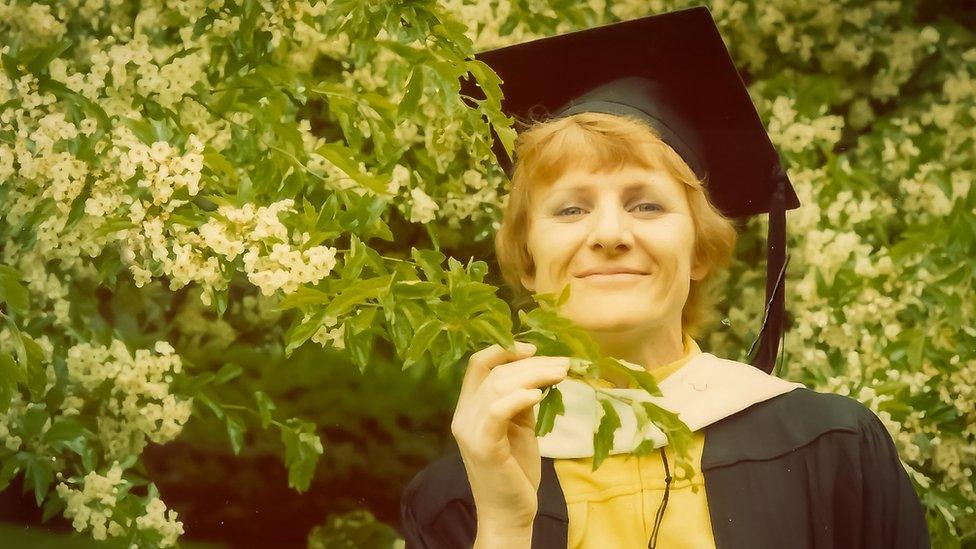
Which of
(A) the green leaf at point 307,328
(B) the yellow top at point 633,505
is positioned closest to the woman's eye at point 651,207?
(B) the yellow top at point 633,505

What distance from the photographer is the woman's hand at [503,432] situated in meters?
1.40

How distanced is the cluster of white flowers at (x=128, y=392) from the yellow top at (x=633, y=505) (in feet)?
2.24

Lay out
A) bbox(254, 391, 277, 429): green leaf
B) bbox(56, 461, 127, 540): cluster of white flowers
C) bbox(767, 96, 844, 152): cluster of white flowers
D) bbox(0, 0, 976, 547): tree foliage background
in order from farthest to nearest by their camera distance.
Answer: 1. bbox(767, 96, 844, 152): cluster of white flowers
2. bbox(254, 391, 277, 429): green leaf
3. bbox(56, 461, 127, 540): cluster of white flowers
4. bbox(0, 0, 976, 547): tree foliage background

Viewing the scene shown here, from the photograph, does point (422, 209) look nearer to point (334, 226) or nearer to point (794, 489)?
point (334, 226)

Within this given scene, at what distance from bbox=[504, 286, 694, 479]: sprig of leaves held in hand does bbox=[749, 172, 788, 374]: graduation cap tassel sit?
59 cm

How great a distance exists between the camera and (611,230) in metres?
1.69

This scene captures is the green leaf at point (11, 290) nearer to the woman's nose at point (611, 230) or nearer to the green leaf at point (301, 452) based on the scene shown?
the green leaf at point (301, 452)

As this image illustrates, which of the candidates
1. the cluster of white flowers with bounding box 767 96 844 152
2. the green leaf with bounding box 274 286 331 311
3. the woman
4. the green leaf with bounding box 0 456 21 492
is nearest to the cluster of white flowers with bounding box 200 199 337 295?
the green leaf with bounding box 274 286 331 311

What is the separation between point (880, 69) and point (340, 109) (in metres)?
1.07

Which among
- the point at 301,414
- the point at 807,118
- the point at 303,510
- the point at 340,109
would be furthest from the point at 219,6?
the point at 807,118

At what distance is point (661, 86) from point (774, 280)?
380mm

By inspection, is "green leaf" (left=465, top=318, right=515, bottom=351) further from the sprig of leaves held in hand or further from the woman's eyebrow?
the woman's eyebrow

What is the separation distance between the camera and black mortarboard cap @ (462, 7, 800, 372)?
1757 mm

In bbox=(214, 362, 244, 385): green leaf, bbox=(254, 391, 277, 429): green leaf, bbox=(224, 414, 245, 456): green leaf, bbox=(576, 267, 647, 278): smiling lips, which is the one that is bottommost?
bbox=(224, 414, 245, 456): green leaf
